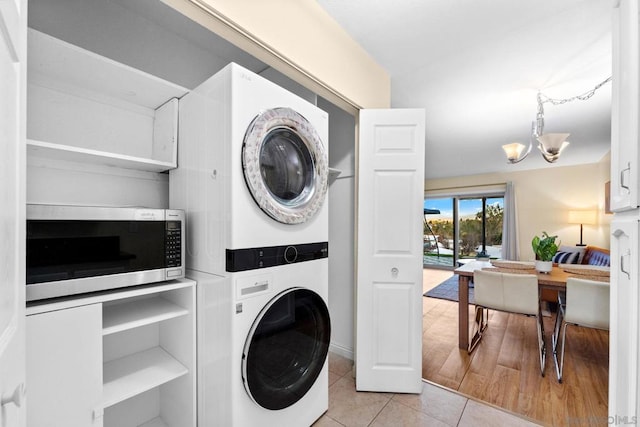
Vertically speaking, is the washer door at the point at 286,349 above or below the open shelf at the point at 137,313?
below

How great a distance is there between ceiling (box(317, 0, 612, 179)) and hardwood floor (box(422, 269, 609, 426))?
2377mm

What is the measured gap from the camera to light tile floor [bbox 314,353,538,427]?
5.22 feet

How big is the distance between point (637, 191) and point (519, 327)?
3000 mm

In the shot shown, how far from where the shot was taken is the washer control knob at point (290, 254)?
52.2 inches

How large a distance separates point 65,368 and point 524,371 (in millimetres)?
2929

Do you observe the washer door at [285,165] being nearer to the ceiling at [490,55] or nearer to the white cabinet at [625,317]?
the ceiling at [490,55]

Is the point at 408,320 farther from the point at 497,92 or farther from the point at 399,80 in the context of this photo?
the point at 497,92

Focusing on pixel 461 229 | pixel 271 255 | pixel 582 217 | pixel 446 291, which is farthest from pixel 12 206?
pixel 461 229

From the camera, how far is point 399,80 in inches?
91.8

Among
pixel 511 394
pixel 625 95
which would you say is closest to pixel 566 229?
pixel 511 394

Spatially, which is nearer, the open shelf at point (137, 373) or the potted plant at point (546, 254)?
the open shelf at point (137, 373)

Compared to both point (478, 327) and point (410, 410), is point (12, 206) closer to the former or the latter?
point (410, 410)

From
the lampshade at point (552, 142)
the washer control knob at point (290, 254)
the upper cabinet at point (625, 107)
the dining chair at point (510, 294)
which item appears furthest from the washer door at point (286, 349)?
the lampshade at point (552, 142)

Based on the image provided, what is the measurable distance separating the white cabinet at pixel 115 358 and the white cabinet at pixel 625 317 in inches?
63.7
